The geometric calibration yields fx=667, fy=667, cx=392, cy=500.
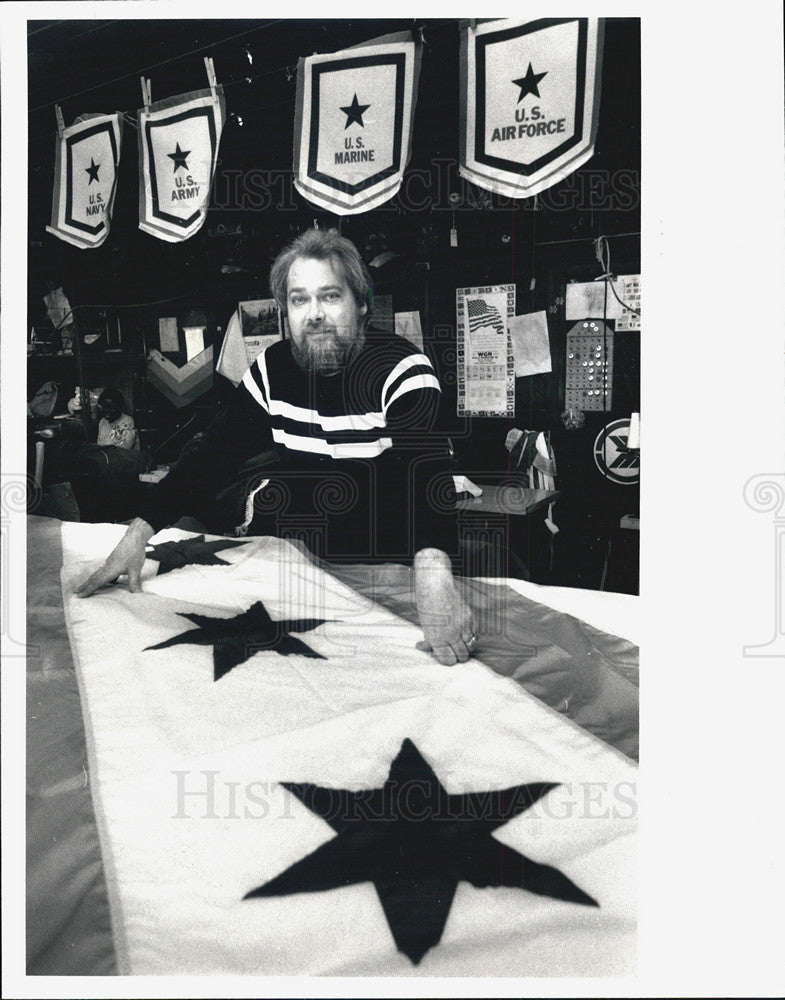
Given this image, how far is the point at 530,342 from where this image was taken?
1092mm

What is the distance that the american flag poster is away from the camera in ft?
3.58

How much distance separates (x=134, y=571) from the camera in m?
1.49

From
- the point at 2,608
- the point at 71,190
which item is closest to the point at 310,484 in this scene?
the point at 2,608

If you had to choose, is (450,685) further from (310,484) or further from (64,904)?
(64,904)

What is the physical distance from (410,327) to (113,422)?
1.84 feet

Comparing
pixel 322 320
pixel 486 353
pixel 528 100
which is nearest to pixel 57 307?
pixel 322 320

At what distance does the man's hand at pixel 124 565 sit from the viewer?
147 cm

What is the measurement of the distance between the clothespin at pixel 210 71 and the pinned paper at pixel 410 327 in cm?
48

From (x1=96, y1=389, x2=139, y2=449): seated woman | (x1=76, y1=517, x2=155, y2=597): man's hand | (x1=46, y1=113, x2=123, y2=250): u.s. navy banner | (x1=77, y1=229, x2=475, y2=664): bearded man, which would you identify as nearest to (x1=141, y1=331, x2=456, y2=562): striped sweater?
(x1=77, y1=229, x2=475, y2=664): bearded man

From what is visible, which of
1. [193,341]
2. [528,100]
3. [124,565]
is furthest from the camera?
[124,565]

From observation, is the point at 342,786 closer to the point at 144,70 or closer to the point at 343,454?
the point at 343,454

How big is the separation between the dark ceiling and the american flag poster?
0.10m

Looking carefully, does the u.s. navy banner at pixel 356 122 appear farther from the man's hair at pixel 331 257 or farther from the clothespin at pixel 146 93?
the clothespin at pixel 146 93

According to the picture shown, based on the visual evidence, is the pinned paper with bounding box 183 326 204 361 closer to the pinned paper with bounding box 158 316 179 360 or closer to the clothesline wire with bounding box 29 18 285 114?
the pinned paper with bounding box 158 316 179 360
